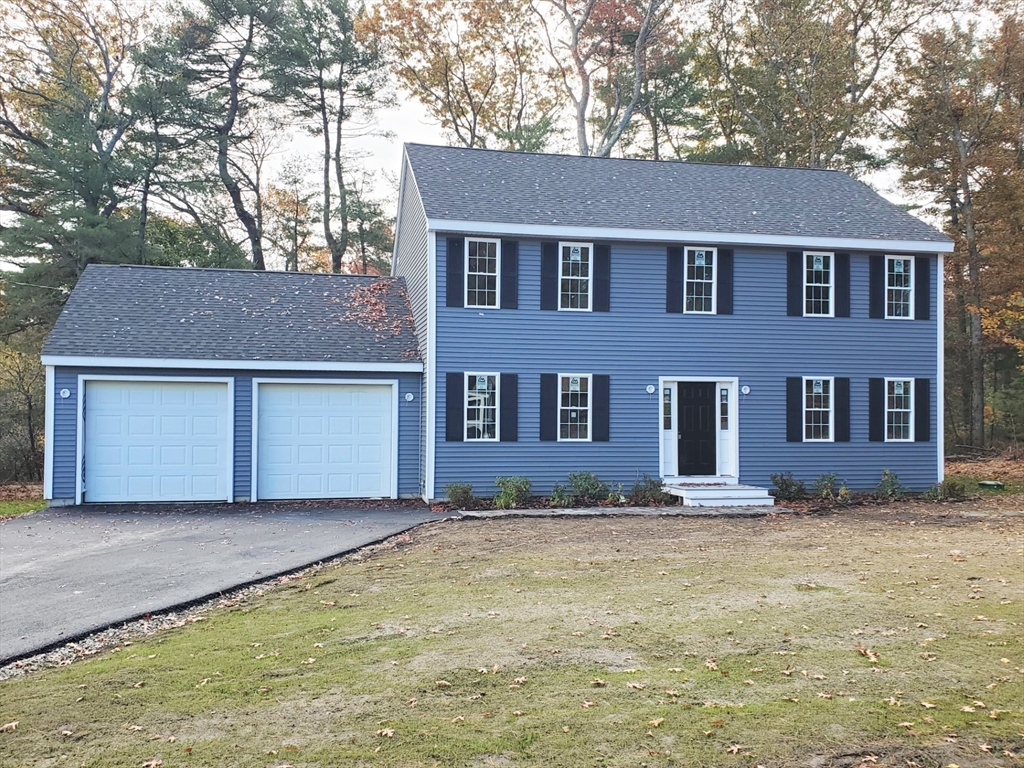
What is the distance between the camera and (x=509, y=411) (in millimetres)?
15133

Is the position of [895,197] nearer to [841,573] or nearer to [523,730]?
[841,573]

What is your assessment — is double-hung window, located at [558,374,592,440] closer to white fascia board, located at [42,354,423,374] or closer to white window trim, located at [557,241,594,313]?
white window trim, located at [557,241,594,313]

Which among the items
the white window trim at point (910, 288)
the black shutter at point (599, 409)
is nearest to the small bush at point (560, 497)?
the black shutter at point (599, 409)

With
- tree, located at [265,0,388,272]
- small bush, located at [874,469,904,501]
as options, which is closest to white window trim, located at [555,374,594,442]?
small bush, located at [874,469,904,501]

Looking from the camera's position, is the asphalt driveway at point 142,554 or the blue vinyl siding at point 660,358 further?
the blue vinyl siding at point 660,358

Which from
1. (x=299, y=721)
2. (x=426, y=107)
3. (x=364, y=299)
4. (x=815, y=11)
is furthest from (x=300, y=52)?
(x=299, y=721)

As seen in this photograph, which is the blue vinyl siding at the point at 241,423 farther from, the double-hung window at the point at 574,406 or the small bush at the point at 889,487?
the small bush at the point at 889,487

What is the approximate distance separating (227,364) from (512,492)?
220 inches

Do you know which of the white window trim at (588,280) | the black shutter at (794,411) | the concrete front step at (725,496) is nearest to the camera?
the concrete front step at (725,496)

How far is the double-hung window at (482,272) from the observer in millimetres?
15188

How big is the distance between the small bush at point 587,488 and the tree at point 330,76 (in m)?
16.3

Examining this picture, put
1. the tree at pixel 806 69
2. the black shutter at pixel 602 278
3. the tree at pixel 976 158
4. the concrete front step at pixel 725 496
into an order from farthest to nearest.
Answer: the tree at pixel 806 69, the tree at pixel 976 158, the black shutter at pixel 602 278, the concrete front step at pixel 725 496

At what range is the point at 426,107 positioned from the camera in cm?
2947

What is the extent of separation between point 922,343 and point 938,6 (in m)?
15.5
